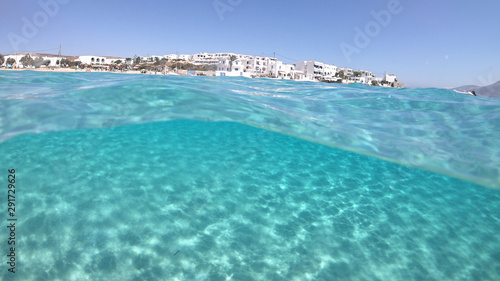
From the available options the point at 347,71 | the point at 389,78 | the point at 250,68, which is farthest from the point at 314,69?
the point at 389,78

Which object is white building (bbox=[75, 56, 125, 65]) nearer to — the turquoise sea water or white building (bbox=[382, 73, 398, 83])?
the turquoise sea water

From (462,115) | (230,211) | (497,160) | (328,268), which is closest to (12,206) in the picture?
(230,211)

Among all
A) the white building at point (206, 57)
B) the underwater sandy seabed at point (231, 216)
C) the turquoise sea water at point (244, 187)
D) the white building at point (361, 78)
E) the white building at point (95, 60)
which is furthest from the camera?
the white building at point (206, 57)

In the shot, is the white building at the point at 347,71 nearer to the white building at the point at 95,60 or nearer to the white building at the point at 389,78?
the white building at the point at 389,78

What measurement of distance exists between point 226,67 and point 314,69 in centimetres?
3465

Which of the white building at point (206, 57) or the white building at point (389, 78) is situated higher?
the white building at point (206, 57)

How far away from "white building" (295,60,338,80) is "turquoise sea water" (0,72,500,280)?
275 feet

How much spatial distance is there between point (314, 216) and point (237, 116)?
5542mm

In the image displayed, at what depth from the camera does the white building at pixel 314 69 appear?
92.6 m

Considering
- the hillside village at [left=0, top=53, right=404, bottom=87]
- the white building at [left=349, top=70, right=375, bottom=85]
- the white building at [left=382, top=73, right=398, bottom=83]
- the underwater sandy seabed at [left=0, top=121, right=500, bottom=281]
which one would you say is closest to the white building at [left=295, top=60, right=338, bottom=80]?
the hillside village at [left=0, top=53, right=404, bottom=87]

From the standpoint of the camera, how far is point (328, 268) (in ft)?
15.1

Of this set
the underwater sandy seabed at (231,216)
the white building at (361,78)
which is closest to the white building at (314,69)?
the white building at (361,78)

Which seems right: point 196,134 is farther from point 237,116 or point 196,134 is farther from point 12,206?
point 12,206

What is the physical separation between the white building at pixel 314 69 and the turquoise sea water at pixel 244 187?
8383cm
